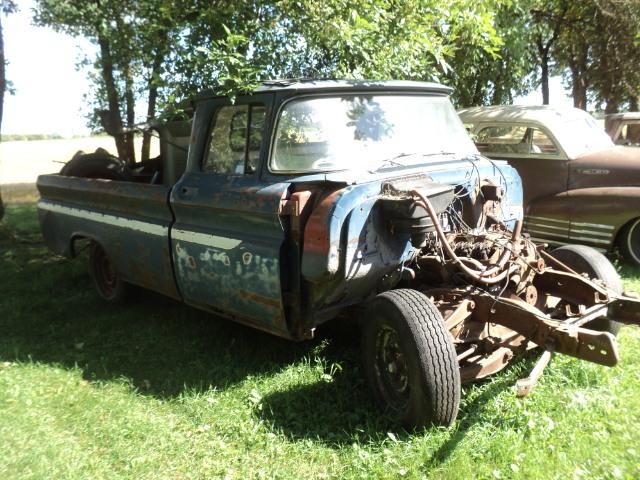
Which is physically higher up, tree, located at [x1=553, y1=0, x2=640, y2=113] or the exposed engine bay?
tree, located at [x1=553, y1=0, x2=640, y2=113]

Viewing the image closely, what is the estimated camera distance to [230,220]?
12.5 feet

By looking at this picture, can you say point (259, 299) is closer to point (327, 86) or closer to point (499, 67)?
point (327, 86)

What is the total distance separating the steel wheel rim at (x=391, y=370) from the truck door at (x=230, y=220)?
64cm

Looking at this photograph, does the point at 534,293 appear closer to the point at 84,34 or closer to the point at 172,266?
the point at 172,266

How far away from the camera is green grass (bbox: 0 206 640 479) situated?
3000mm

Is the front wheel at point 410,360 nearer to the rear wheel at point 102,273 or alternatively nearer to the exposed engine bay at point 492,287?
the exposed engine bay at point 492,287

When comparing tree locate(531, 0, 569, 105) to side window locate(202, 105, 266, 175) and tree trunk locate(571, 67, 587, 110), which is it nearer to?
tree trunk locate(571, 67, 587, 110)

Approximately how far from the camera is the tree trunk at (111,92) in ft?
22.9

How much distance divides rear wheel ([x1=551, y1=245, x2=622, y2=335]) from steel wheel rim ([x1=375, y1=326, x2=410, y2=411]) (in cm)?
157

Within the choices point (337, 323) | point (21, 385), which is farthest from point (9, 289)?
point (337, 323)

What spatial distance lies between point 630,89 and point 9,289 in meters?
13.6

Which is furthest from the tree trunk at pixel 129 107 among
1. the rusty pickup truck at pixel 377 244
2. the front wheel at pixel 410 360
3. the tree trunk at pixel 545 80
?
the tree trunk at pixel 545 80

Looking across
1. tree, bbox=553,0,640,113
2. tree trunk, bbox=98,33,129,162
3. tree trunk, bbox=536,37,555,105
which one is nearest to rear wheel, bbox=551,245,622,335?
tree trunk, bbox=98,33,129,162

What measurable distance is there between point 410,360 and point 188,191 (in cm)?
207
